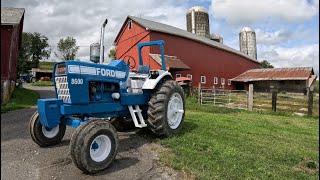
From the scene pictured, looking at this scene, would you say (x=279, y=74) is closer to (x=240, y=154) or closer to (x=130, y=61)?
(x=130, y=61)

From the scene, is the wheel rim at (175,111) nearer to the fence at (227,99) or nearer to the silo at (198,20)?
the fence at (227,99)

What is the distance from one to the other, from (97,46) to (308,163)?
427cm

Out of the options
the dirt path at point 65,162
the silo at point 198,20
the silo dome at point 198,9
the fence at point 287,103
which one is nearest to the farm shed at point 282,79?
the silo at point 198,20

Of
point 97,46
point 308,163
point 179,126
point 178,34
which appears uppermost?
point 178,34

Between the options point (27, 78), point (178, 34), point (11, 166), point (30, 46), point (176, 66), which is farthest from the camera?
point (30, 46)

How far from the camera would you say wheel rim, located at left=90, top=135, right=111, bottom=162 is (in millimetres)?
5656

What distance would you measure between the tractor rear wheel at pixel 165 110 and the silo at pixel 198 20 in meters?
37.6

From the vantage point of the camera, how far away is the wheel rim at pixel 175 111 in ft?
26.6

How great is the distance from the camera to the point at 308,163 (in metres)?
6.64

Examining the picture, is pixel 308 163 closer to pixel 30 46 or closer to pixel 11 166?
pixel 11 166

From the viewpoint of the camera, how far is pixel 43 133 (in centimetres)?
689

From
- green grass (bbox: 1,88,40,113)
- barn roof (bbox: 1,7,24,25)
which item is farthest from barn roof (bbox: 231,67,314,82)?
green grass (bbox: 1,88,40,113)

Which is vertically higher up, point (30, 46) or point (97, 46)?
point (30, 46)

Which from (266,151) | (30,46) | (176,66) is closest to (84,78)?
(266,151)
